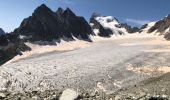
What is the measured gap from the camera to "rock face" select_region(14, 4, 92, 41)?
12700 cm

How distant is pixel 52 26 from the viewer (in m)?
140

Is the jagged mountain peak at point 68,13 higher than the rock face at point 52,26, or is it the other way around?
the jagged mountain peak at point 68,13

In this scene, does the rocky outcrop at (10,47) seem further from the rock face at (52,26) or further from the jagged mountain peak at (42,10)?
the jagged mountain peak at (42,10)

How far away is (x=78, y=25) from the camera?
537 feet

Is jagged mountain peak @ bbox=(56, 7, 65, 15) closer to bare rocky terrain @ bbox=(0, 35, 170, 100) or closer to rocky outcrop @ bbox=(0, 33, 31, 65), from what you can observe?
rocky outcrop @ bbox=(0, 33, 31, 65)

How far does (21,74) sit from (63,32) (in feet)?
308

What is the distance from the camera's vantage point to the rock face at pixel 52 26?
12700cm

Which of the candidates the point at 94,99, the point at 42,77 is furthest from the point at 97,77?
the point at 94,99

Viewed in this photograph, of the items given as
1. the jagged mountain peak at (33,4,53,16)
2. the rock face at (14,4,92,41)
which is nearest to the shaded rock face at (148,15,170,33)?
the rock face at (14,4,92,41)

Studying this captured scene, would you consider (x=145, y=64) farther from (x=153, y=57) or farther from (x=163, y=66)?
(x=153, y=57)

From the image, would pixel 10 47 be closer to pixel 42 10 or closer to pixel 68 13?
pixel 42 10

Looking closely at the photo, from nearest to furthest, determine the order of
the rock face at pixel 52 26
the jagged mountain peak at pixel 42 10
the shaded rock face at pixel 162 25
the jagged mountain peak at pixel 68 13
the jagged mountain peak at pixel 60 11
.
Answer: the rock face at pixel 52 26 < the jagged mountain peak at pixel 42 10 < the jagged mountain peak at pixel 60 11 < the jagged mountain peak at pixel 68 13 < the shaded rock face at pixel 162 25

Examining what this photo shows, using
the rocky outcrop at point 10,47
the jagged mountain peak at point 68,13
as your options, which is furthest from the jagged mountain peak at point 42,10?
the rocky outcrop at point 10,47

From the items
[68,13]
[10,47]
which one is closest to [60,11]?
[68,13]
